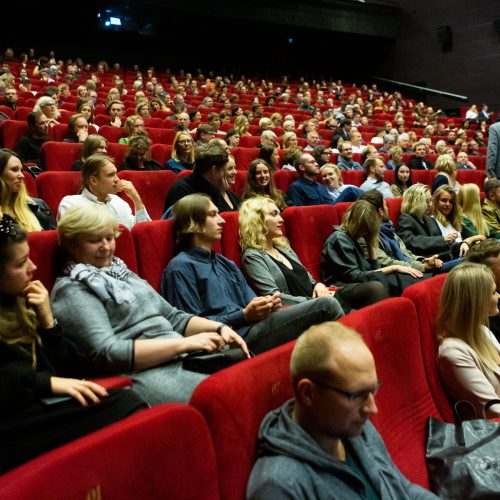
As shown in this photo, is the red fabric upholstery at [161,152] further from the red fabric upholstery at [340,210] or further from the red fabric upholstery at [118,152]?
the red fabric upholstery at [340,210]

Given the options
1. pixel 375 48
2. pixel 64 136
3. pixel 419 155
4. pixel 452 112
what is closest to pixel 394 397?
pixel 64 136

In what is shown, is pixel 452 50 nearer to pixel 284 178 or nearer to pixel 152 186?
pixel 284 178

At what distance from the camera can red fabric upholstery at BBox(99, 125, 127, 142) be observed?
191 cm

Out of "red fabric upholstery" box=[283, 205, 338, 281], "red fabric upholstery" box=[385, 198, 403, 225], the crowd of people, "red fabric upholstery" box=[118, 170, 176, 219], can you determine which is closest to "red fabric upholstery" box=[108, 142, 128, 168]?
the crowd of people

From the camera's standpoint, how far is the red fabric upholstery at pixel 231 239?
3.30 ft

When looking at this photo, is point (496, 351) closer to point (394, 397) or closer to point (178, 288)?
point (394, 397)

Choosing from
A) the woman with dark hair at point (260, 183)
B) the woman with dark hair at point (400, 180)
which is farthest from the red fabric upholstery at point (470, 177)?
the woman with dark hair at point (260, 183)

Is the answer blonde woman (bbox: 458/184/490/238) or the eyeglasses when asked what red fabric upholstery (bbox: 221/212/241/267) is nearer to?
the eyeglasses

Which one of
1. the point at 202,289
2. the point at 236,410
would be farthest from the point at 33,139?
the point at 236,410

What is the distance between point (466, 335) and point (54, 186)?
0.87 metres

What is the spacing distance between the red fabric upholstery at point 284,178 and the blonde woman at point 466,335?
1003 millimetres

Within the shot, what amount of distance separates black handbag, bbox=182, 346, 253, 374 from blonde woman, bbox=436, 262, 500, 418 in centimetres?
26

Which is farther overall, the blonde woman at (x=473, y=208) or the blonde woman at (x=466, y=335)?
the blonde woman at (x=473, y=208)

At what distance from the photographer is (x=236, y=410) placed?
40cm
